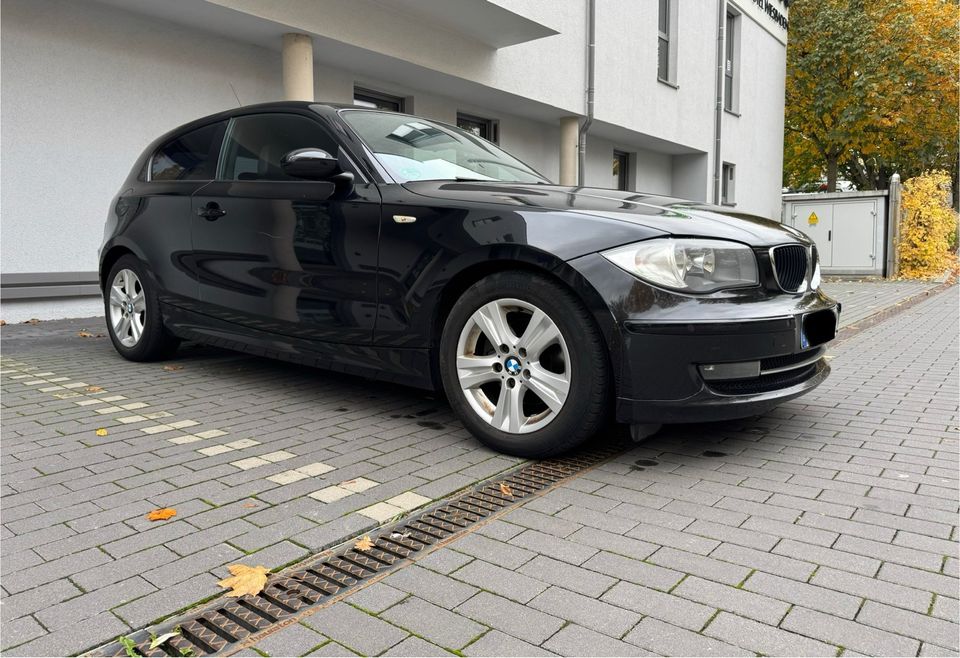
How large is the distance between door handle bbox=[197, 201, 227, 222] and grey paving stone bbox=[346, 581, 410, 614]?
307 cm

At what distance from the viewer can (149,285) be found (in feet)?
17.3

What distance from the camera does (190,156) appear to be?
17.0 ft

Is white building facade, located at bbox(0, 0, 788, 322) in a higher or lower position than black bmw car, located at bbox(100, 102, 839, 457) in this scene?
higher

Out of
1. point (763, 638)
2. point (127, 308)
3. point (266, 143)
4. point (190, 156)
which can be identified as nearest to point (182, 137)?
point (190, 156)

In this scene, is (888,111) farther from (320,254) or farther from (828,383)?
(320,254)

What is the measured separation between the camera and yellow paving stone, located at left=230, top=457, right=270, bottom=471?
11.0 ft

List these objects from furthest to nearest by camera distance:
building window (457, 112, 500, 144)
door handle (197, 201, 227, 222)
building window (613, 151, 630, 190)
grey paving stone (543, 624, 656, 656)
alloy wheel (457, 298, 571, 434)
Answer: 1. building window (613, 151, 630, 190)
2. building window (457, 112, 500, 144)
3. door handle (197, 201, 227, 222)
4. alloy wheel (457, 298, 571, 434)
5. grey paving stone (543, 624, 656, 656)

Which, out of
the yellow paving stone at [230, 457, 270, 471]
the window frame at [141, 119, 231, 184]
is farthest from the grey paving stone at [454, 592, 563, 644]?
the window frame at [141, 119, 231, 184]

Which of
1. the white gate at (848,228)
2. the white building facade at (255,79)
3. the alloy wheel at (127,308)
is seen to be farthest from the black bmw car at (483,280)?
the white gate at (848,228)

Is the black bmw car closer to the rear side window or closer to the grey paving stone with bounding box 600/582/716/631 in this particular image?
the rear side window

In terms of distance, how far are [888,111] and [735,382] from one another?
87.3 ft

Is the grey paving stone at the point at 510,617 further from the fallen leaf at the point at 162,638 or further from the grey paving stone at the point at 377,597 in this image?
the fallen leaf at the point at 162,638

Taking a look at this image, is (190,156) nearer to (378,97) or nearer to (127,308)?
(127,308)

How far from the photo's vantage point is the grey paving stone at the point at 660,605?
2.09m
